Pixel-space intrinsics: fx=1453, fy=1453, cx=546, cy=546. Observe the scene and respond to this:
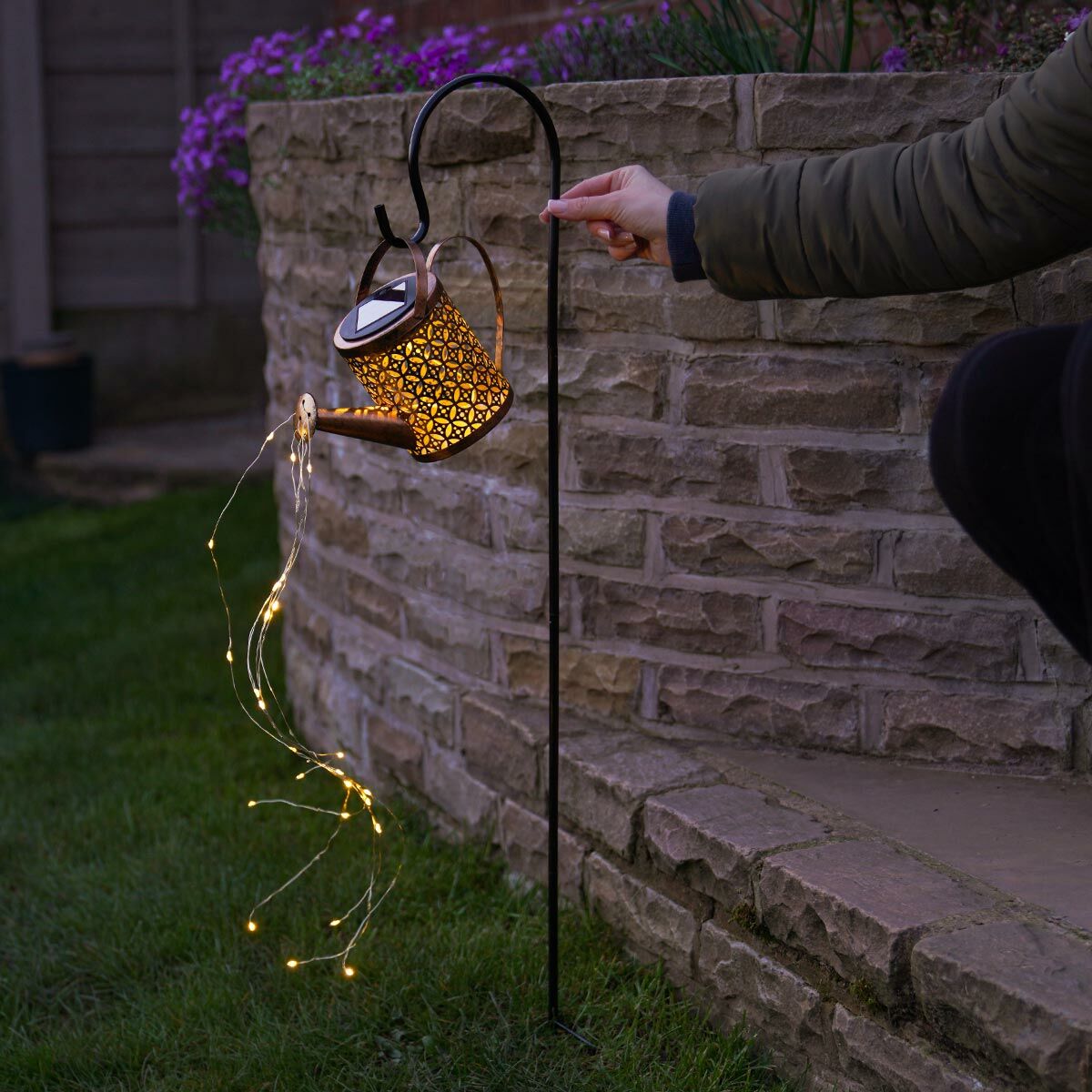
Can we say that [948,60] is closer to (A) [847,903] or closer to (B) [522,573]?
(B) [522,573]

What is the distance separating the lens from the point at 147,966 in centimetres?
261

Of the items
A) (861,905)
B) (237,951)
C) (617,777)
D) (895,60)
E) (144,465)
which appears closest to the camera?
(861,905)

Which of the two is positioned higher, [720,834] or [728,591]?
[728,591]

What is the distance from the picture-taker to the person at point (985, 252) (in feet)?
5.33

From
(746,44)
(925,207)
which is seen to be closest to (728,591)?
(925,207)

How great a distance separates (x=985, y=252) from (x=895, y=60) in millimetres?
1278

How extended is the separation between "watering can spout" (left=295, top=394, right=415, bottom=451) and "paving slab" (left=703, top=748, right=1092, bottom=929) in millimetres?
895

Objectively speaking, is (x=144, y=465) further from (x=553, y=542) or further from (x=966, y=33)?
(x=553, y=542)

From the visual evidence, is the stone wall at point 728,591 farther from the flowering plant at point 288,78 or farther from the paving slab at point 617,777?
the flowering plant at point 288,78

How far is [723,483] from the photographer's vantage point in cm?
252

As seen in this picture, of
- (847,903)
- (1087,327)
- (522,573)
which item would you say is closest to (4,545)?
(522,573)

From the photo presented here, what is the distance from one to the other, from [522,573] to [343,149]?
1044 millimetres

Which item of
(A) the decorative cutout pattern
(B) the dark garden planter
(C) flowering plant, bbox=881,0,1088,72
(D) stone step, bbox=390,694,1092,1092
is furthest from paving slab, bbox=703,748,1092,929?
(B) the dark garden planter

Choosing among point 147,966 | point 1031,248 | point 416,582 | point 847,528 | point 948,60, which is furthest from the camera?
point 416,582
